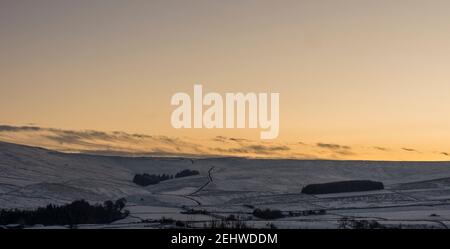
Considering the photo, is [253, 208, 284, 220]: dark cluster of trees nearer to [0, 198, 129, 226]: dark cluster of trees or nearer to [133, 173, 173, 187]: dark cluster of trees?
[0, 198, 129, 226]: dark cluster of trees

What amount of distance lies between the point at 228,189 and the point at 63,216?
48.8m

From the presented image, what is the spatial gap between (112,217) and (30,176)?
5361cm

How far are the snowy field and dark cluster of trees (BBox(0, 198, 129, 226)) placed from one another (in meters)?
2.41

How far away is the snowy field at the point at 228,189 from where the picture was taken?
70375 mm

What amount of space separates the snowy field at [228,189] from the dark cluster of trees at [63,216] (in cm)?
241

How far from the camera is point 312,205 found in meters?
91.8

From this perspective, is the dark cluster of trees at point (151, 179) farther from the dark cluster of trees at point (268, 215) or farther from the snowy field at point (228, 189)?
the dark cluster of trees at point (268, 215)

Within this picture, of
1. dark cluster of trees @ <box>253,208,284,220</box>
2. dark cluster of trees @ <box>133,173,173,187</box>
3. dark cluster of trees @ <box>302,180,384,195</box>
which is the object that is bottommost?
dark cluster of trees @ <box>133,173,173,187</box>

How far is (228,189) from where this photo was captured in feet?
384

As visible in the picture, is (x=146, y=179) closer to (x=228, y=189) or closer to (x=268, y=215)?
(x=228, y=189)

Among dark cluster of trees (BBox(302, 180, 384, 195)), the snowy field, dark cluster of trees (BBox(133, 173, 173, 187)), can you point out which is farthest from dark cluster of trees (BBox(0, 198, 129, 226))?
dark cluster of trees (BBox(133, 173, 173, 187))

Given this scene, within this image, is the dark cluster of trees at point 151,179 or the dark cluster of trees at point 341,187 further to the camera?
the dark cluster of trees at point 151,179

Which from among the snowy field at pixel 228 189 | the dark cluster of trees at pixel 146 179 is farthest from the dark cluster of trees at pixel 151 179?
the snowy field at pixel 228 189

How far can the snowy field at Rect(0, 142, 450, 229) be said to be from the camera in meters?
70.4
